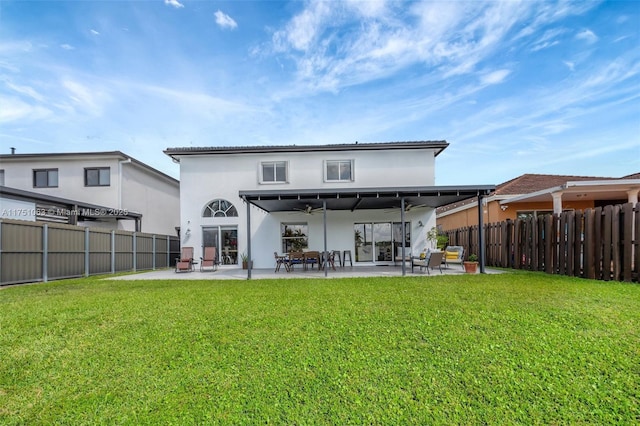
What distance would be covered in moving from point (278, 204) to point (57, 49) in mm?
9126

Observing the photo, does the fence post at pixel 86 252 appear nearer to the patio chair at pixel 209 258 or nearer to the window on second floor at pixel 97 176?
the patio chair at pixel 209 258

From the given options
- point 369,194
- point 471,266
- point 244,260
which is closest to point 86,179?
point 244,260

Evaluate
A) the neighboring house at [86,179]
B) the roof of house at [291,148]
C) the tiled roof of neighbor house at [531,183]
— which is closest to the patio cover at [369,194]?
the roof of house at [291,148]

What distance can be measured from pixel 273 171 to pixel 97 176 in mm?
10201

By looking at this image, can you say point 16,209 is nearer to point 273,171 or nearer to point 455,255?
point 273,171

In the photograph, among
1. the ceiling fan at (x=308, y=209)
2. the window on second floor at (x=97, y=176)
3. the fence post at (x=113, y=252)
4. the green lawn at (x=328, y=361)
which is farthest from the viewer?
the window on second floor at (x=97, y=176)

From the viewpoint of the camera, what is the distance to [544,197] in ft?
47.1

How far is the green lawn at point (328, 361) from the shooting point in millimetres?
2898

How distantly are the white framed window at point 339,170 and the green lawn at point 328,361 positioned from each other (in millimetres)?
9392

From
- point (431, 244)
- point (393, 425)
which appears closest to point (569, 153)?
point (431, 244)

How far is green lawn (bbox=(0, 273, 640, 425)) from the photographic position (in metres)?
2.90

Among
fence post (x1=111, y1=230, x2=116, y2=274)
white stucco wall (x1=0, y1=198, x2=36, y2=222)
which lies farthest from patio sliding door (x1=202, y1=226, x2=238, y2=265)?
white stucco wall (x1=0, y1=198, x2=36, y2=222)

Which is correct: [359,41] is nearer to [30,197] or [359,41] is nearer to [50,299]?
[50,299]

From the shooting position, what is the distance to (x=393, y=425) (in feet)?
8.93
